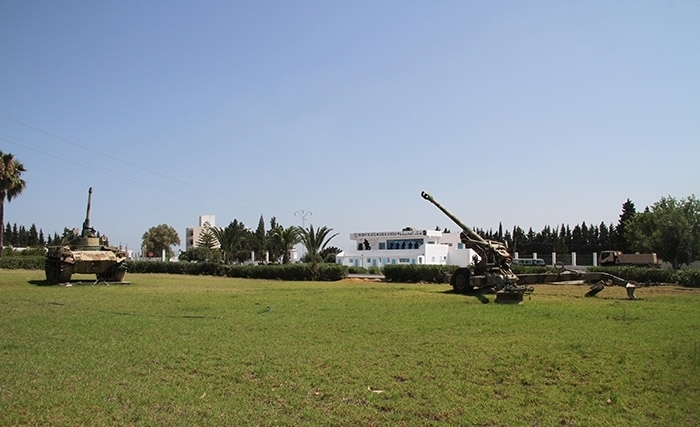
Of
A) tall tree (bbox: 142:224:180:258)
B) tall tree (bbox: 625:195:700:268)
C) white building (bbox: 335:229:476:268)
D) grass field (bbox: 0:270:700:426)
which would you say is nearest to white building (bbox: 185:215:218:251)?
tall tree (bbox: 142:224:180:258)

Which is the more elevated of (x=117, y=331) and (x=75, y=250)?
(x=75, y=250)

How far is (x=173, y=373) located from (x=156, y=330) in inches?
160

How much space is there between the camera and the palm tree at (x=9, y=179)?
46.6 meters

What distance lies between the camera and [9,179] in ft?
154

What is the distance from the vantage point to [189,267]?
48.0 meters

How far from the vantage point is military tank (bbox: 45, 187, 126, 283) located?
25719 mm

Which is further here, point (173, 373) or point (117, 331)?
point (117, 331)

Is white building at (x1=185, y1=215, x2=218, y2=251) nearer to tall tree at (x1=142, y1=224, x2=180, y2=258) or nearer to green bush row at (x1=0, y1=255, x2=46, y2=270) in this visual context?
tall tree at (x1=142, y1=224, x2=180, y2=258)

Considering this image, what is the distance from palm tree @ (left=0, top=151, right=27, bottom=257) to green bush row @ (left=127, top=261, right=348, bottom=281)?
1108 centimetres

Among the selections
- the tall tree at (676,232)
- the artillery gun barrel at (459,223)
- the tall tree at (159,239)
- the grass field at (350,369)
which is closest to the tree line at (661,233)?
the tall tree at (676,232)

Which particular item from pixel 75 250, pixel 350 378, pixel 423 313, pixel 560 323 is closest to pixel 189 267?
pixel 75 250

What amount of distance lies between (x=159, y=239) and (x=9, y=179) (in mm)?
62932

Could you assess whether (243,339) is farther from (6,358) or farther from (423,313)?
(423,313)

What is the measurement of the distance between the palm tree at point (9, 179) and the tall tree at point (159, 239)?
59.1m
